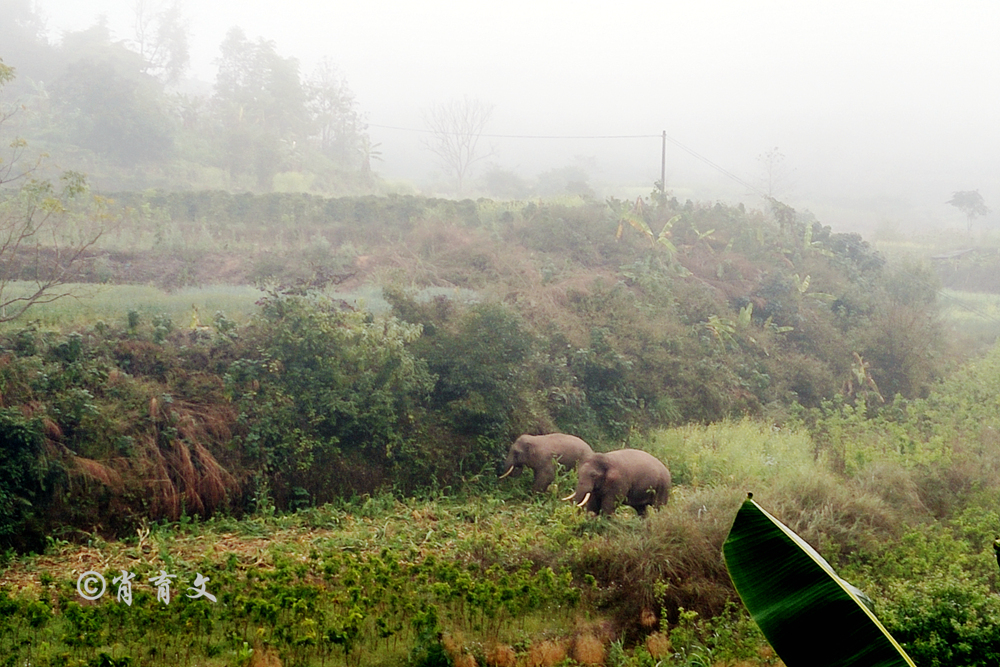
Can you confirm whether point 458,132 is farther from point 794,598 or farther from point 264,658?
point 794,598

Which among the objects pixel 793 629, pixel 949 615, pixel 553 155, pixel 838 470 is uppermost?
pixel 553 155

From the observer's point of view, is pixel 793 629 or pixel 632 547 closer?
pixel 793 629

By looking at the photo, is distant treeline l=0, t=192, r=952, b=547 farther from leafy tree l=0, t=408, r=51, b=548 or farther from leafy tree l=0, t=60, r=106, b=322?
leafy tree l=0, t=60, r=106, b=322

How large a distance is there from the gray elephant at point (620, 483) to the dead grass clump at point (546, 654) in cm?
257

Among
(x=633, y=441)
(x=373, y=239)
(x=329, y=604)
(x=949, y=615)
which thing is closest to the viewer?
(x=949, y=615)

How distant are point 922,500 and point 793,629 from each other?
274 inches

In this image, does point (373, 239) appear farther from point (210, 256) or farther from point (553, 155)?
point (553, 155)

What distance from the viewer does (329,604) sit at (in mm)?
5113

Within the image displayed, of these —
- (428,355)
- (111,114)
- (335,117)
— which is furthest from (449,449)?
(335,117)

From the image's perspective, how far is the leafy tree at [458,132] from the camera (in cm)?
3206

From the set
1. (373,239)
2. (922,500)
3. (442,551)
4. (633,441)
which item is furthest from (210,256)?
(922,500)

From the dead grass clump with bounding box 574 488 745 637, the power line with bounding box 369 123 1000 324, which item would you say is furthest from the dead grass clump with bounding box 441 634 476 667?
the power line with bounding box 369 123 1000 324

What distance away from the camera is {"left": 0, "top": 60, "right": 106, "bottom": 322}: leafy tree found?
28.5ft

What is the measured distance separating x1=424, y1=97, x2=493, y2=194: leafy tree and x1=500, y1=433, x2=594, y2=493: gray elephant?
24.0 m
